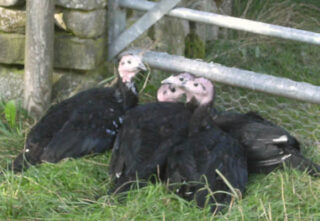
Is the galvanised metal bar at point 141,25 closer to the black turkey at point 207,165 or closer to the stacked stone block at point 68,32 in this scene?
the stacked stone block at point 68,32

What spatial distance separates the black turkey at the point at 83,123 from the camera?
4.18 m

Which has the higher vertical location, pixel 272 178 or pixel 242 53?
pixel 242 53

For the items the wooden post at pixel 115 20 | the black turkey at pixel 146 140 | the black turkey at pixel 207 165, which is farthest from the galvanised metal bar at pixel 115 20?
the black turkey at pixel 207 165

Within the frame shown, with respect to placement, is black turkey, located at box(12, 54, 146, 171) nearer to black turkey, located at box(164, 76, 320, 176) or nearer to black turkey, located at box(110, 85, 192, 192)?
black turkey, located at box(110, 85, 192, 192)

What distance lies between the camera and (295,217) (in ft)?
11.3

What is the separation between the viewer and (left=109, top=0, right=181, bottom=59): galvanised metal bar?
4.97m

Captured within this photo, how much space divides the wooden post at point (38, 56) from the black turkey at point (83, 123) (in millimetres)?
291

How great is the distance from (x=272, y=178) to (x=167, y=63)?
4.75 ft

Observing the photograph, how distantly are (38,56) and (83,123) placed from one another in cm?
73

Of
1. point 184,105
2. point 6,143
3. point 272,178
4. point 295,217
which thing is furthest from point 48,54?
point 295,217

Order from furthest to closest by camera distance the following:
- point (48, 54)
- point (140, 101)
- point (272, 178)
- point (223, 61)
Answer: point (223, 61) → point (140, 101) → point (48, 54) → point (272, 178)

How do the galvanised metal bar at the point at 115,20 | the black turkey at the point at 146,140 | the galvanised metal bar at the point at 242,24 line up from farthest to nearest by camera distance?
the galvanised metal bar at the point at 115,20 → the galvanised metal bar at the point at 242,24 → the black turkey at the point at 146,140

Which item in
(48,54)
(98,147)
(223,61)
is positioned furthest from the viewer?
(223,61)

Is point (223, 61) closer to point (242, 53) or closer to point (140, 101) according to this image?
point (242, 53)
